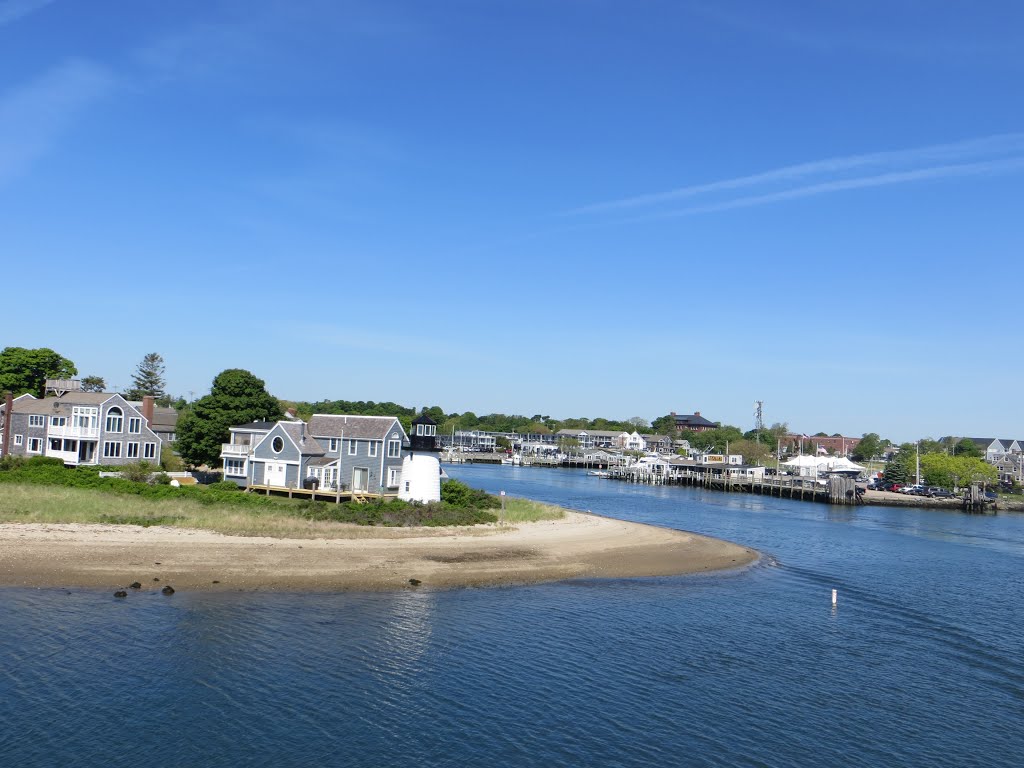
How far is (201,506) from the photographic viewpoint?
166 ft

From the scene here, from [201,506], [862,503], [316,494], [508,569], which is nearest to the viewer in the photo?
[508,569]

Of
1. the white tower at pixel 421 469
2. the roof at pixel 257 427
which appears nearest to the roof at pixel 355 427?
the roof at pixel 257 427

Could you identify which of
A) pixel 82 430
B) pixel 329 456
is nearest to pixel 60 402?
pixel 82 430

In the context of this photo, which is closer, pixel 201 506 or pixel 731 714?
pixel 731 714

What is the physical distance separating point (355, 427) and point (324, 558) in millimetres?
21629

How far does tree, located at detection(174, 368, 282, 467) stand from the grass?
1389cm

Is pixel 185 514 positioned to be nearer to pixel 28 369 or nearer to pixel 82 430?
pixel 82 430

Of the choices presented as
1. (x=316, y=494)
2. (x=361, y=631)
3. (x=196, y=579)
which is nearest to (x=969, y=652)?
(x=361, y=631)

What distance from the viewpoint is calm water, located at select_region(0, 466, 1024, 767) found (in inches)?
823

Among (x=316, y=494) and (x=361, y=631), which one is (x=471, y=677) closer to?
(x=361, y=631)

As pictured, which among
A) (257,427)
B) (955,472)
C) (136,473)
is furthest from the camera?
(955,472)

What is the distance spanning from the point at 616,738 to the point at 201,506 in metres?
37.1

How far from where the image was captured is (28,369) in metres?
91.8

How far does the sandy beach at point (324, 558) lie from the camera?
35875mm
